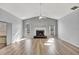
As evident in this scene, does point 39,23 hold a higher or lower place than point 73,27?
higher

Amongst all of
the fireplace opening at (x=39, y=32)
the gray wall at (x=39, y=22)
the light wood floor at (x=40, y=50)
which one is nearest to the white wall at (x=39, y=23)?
the gray wall at (x=39, y=22)

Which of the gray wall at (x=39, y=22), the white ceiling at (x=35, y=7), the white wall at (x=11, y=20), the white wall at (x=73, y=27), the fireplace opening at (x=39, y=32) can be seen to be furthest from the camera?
the fireplace opening at (x=39, y=32)

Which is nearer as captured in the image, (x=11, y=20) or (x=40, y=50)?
(x=40, y=50)

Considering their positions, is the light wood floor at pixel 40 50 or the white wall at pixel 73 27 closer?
the light wood floor at pixel 40 50

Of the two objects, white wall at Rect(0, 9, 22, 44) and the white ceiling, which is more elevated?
the white ceiling

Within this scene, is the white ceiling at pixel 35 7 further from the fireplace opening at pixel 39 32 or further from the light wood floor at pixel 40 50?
the fireplace opening at pixel 39 32

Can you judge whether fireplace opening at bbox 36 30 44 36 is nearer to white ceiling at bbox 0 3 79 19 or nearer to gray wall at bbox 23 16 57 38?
gray wall at bbox 23 16 57 38

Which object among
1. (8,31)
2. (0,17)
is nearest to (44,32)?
(8,31)

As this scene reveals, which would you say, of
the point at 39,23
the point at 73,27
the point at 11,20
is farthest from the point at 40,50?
the point at 39,23

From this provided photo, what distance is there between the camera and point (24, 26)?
45.4 feet

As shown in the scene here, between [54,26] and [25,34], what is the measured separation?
3.40 metres

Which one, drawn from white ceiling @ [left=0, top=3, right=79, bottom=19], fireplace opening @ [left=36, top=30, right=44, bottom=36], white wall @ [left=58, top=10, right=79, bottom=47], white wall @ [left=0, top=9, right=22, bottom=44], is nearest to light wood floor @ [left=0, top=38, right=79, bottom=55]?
white wall @ [left=58, top=10, right=79, bottom=47]

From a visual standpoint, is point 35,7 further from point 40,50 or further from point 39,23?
point 39,23

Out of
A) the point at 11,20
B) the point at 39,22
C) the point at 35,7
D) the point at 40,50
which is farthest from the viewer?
the point at 39,22
